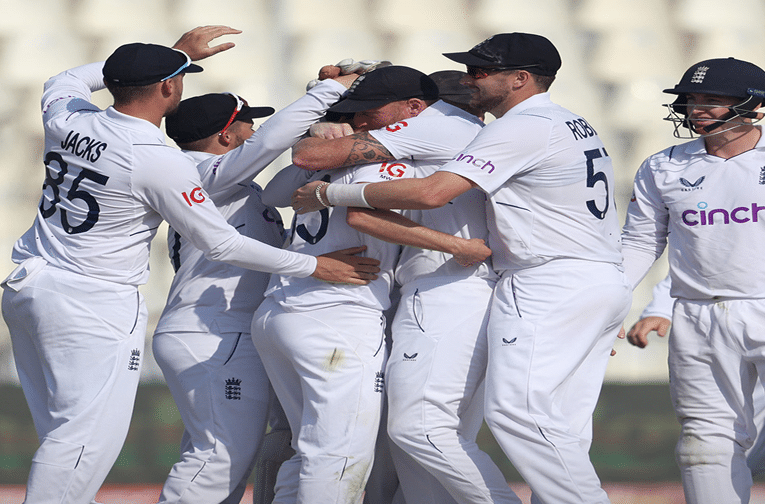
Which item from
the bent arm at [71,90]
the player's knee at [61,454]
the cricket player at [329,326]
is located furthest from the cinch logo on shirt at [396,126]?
the player's knee at [61,454]

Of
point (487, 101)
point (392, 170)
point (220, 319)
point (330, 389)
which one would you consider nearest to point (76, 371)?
point (220, 319)

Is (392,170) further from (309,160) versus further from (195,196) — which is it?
(195,196)

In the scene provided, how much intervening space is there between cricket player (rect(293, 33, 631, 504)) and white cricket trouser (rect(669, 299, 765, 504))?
1.44 ft

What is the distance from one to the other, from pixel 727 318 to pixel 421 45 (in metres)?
3.64

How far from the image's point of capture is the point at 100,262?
11.1ft

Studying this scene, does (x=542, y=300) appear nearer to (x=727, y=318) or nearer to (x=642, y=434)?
(x=727, y=318)

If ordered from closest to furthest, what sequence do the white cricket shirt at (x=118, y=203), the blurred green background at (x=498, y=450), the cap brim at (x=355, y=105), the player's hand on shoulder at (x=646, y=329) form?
the white cricket shirt at (x=118, y=203) → the cap brim at (x=355, y=105) → the player's hand on shoulder at (x=646, y=329) → the blurred green background at (x=498, y=450)

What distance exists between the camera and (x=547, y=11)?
6.64 metres

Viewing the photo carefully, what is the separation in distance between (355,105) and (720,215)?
1.57 meters

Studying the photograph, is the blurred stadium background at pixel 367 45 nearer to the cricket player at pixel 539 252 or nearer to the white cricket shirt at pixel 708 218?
the white cricket shirt at pixel 708 218

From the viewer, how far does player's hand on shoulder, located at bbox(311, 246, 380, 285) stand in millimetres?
3488

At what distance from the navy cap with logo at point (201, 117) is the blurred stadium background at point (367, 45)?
7.86 feet

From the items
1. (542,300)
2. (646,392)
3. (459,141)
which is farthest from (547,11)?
(542,300)

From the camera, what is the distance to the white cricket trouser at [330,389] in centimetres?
339
